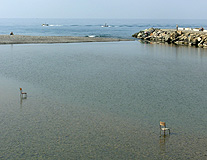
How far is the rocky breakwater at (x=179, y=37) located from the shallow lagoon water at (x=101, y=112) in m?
28.9

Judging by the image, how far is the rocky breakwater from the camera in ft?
191

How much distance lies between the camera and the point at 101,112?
707 inches

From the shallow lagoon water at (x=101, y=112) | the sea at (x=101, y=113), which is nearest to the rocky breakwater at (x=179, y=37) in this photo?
the sea at (x=101, y=113)

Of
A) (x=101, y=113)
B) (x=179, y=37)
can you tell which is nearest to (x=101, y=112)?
(x=101, y=113)

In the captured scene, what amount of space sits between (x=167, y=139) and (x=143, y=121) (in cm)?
242

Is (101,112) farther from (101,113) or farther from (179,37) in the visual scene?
(179,37)

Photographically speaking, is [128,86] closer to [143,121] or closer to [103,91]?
[103,91]

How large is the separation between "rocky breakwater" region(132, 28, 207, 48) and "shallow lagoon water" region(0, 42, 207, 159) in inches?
1139

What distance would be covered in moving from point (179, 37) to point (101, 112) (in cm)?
5069

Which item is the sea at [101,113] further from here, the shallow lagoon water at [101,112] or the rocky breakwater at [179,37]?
the rocky breakwater at [179,37]

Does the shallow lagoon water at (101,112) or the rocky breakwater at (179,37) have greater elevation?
the rocky breakwater at (179,37)

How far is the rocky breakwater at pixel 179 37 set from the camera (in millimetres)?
58175

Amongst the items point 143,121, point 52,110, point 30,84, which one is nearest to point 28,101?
point 52,110

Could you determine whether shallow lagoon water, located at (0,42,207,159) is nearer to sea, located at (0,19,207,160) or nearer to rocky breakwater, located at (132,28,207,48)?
sea, located at (0,19,207,160)
